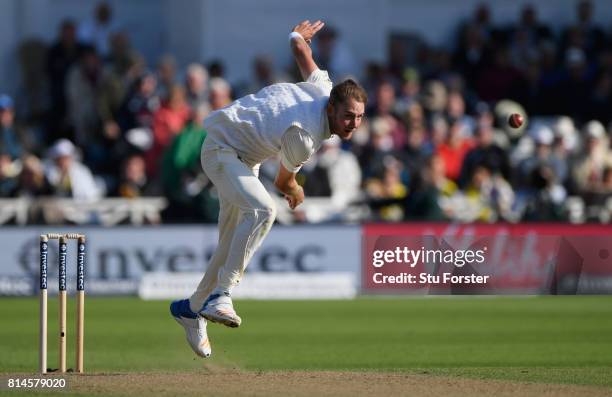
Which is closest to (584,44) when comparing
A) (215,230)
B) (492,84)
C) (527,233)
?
(492,84)

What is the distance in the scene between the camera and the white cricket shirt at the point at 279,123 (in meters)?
9.25

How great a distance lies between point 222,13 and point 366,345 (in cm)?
991

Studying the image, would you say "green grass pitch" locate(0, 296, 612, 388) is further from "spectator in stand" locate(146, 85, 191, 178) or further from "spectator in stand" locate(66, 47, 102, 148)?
"spectator in stand" locate(66, 47, 102, 148)

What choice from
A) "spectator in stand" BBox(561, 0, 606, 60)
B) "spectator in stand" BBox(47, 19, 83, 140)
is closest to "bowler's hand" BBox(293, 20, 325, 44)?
"spectator in stand" BBox(47, 19, 83, 140)

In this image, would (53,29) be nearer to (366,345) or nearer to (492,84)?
(492,84)

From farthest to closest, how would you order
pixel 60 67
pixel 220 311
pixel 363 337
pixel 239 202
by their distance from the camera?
pixel 60 67 → pixel 363 337 → pixel 239 202 → pixel 220 311

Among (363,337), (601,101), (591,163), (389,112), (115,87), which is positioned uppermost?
(115,87)

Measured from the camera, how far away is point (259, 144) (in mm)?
9562

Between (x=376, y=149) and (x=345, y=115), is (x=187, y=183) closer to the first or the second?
(x=376, y=149)

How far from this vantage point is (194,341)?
10102 mm

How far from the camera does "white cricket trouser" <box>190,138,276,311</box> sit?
9508mm

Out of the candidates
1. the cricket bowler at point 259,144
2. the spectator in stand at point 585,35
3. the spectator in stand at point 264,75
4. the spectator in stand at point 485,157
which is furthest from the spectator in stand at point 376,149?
the cricket bowler at point 259,144

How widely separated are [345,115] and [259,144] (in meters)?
0.69

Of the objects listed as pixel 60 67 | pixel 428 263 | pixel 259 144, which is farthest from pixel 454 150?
pixel 259 144
